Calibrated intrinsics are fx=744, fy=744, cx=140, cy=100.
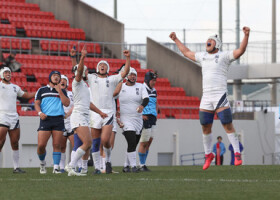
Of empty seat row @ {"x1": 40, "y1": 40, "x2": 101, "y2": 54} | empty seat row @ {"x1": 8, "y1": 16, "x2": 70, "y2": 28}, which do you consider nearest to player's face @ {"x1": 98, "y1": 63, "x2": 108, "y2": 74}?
empty seat row @ {"x1": 40, "y1": 40, "x2": 101, "y2": 54}

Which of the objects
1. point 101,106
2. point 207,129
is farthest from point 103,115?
point 207,129

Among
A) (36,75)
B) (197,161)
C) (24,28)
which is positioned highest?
(24,28)

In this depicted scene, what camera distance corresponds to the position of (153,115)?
16.6m

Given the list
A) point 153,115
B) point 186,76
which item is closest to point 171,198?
point 153,115

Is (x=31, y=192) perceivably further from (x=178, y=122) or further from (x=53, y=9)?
(x=53, y=9)

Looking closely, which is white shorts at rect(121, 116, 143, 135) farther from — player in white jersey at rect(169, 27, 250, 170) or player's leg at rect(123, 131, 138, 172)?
player in white jersey at rect(169, 27, 250, 170)

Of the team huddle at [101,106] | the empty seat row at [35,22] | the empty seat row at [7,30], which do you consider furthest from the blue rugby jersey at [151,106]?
the empty seat row at [35,22]

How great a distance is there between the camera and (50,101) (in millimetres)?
14141

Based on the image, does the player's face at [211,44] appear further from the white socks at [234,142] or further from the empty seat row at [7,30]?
the empty seat row at [7,30]

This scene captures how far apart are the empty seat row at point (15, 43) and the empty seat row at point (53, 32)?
1574 mm

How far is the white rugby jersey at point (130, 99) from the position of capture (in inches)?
579

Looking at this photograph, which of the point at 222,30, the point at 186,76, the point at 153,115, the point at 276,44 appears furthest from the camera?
the point at 222,30

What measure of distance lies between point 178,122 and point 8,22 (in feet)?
30.7

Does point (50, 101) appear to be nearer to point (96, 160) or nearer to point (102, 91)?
point (102, 91)
